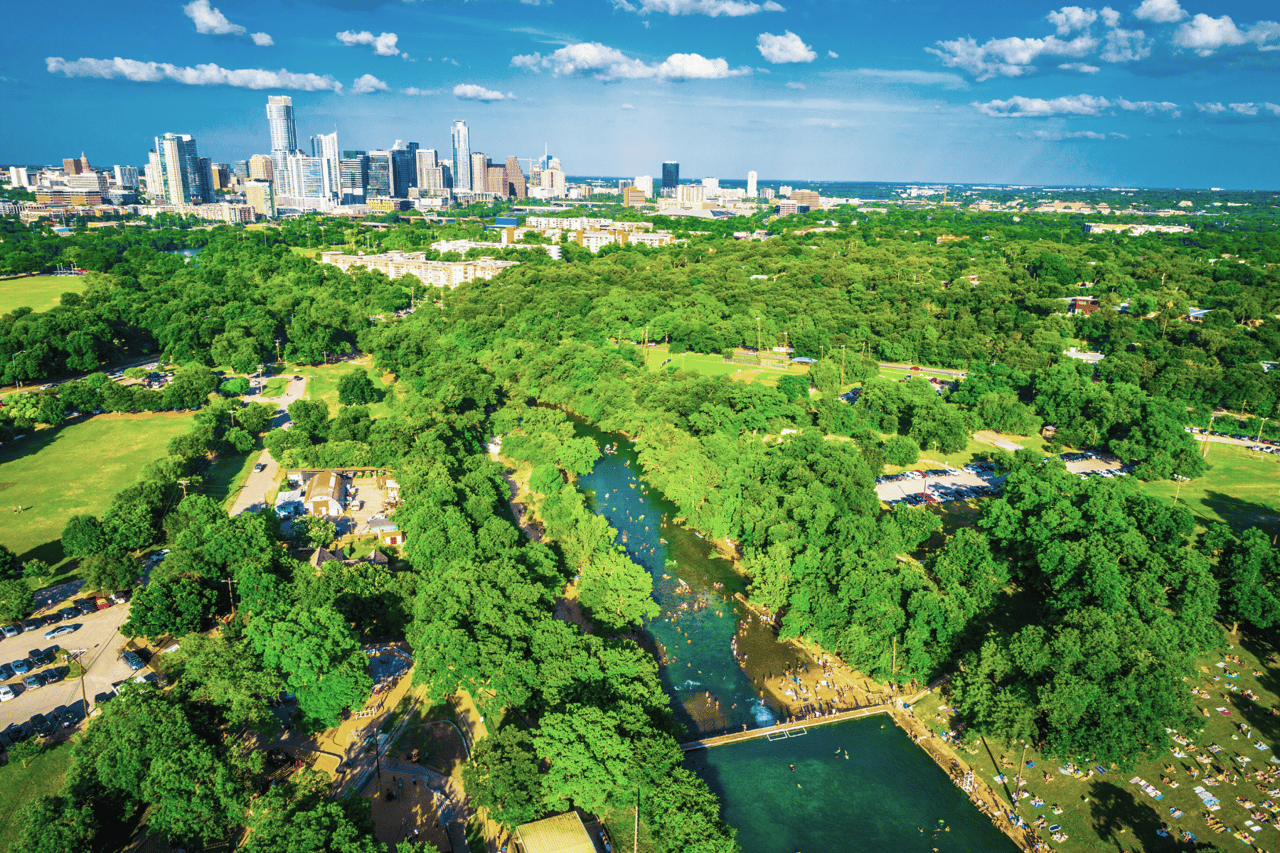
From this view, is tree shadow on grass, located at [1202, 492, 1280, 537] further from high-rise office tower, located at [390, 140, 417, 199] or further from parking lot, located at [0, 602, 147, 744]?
high-rise office tower, located at [390, 140, 417, 199]

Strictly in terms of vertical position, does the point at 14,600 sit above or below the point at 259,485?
above

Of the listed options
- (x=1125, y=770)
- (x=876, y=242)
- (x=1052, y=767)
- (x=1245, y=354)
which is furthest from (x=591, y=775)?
(x=876, y=242)

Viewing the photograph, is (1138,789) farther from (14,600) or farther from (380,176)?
A: (380,176)

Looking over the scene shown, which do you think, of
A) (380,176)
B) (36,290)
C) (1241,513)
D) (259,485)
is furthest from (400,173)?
(1241,513)

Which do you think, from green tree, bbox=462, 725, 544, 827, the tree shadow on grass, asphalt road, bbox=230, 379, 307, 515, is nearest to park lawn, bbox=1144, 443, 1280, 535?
the tree shadow on grass

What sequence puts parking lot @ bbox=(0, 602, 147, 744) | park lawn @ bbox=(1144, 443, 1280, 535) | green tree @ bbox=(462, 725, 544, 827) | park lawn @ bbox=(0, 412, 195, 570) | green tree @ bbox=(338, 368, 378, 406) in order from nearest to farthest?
green tree @ bbox=(462, 725, 544, 827), parking lot @ bbox=(0, 602, 147, 744), park lawn @ bbox=(0, 412, 195, 570), park lawn @ bbox=(1144, 443, 1280, 535), green tree @ bbox=(338, 368, 378, 406)

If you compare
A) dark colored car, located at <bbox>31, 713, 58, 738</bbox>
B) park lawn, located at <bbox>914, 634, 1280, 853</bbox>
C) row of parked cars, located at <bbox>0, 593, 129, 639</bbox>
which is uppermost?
row of parked cars, located at <bbox>0, 593, 129, 639</bbox>
